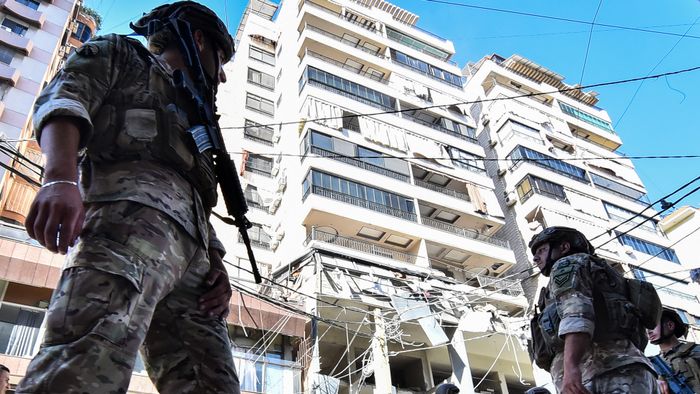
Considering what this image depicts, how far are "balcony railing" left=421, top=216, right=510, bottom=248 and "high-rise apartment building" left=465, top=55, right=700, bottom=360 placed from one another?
2.34m

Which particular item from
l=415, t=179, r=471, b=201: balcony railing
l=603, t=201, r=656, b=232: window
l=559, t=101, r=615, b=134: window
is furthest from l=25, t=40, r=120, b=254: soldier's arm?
l=559, t=101, r=615, b=134: window

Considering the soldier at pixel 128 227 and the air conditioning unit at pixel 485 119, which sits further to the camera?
the air conditioning unit at pixel 485 119

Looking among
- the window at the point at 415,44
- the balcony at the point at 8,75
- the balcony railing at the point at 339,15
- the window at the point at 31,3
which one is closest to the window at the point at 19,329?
the balcony at the point at 8,75

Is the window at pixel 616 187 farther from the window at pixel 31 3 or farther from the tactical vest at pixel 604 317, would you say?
the window at pixel 31 3

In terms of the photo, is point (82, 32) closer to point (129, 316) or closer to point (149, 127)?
point (149, 127)

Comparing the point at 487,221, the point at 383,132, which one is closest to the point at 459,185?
the point at 487,221

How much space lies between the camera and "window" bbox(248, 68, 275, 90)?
2825 cm

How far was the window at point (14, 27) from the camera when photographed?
20.7m

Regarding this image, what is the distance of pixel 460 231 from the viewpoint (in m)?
22.1

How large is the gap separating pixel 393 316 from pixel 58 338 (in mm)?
15086

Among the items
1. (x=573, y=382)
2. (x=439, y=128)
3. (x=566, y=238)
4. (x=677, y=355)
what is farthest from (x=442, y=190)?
(x=573, y=382)

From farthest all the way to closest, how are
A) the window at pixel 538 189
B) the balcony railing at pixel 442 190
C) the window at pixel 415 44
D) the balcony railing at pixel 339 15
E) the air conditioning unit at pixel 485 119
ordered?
the air conditioning unit at pixel 485 119 < the window at pixel 415 44 < the balcony railing at pixel 339 15 < the window at pixel 538 189 < the balcony railing at pixel 442 190

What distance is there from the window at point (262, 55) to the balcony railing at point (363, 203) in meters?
14.1

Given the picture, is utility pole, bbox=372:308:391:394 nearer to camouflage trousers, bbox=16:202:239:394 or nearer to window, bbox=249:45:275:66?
camouflage trousers, bbox=16:202:239:394
